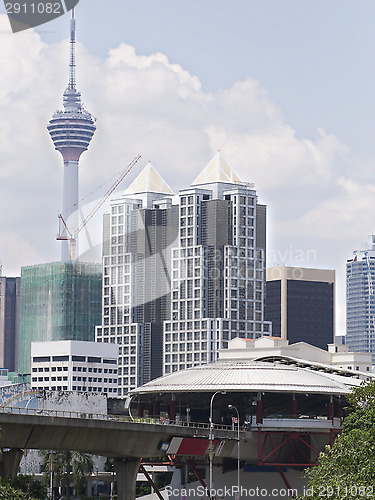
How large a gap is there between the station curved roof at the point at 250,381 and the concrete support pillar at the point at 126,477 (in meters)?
27.6

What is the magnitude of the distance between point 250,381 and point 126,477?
3473 centimetres

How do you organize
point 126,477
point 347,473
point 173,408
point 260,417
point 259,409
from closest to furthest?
point 347,473, point 126,477, point 260,417, point 259,409, point 173,408

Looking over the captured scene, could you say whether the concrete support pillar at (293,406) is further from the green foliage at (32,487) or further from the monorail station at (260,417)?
the green foliage at (32,487)

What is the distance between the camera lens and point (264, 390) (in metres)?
181

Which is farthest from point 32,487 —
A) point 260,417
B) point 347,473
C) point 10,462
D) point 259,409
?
point 347,473

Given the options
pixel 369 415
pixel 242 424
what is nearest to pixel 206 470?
pixel 242 424

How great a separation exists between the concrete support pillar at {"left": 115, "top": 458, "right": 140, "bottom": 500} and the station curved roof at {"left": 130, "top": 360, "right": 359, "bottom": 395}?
2765 centimetres

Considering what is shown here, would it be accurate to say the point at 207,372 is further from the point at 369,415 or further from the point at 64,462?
the point at 369,415

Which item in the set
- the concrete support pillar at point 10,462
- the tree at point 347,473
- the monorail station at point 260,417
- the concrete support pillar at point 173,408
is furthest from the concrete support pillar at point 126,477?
the tree at point 347,473

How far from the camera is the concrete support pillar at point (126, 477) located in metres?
156

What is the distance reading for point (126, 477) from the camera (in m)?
157

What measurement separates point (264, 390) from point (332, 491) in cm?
9307

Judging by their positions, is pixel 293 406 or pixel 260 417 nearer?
pixel 260 417

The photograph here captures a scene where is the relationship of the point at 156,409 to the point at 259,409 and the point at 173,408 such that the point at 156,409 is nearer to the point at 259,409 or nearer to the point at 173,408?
the point at 173,408
